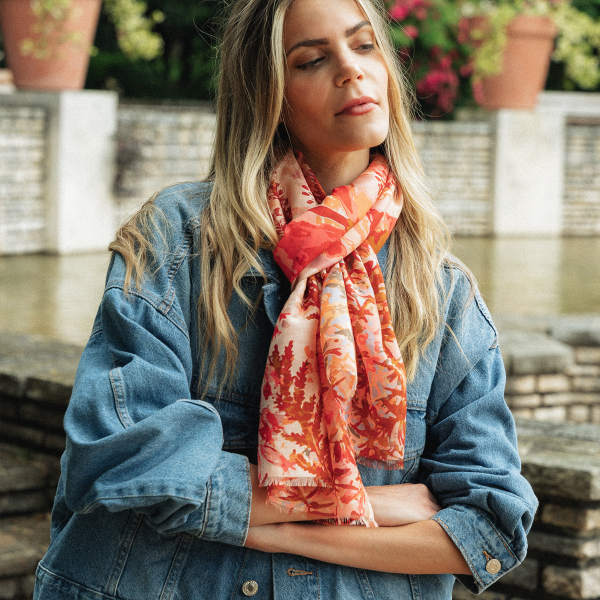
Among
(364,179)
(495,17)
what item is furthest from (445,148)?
(364,179)

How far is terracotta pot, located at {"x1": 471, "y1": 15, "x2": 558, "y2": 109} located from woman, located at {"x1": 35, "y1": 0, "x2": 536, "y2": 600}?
31.3 feet

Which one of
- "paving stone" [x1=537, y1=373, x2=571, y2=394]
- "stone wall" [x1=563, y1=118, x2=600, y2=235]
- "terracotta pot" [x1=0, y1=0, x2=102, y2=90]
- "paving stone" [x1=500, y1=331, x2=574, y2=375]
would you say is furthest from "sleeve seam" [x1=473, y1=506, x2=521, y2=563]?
"stone wall" [x1=563, y1=118, x2=600, y2=235]

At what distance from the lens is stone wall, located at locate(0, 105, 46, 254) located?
7.84 m

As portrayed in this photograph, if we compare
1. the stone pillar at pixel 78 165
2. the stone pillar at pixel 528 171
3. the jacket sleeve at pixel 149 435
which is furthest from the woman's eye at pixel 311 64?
the stone pillar at pixel 528 171

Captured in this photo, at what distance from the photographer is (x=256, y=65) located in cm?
159

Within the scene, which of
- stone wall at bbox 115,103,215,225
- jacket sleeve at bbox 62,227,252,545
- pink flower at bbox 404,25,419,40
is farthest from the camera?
pink flower at bbox 404,25,419,40

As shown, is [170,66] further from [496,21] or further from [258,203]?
[258,203]

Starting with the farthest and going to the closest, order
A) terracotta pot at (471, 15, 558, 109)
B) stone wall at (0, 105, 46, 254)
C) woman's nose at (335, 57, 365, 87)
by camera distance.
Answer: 1. terracotta pot at (471, 15, 558, 109)
2. stone wall at (0, 105, 46, 254)
3. woman's nose at (335, 57, 365, 87)

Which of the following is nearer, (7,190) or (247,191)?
(247,191)

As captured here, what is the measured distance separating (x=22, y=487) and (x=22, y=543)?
243 millimetres

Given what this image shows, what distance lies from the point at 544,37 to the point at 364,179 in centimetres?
981

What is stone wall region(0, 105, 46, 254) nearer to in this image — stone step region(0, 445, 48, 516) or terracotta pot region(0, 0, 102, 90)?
terracotta pot region(0, 0, 102, 90)

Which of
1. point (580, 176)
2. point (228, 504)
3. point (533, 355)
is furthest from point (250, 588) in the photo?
point (580, 176)

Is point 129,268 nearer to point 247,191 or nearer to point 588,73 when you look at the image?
point 247,191
